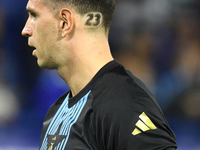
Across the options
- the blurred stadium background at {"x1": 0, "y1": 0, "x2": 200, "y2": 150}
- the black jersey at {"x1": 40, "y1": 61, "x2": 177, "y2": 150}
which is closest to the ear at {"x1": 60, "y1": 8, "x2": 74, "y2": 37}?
the black jersey at {"x1": 40, "y1": 61, "x2": 177, "y2": 150}

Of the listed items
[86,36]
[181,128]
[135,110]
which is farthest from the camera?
[181,128]

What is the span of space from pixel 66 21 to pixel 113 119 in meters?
0.43

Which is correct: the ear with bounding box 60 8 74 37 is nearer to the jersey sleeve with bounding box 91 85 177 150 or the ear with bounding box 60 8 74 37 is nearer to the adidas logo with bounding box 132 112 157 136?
the jersey sleeve with bounding box 91 85 177 150

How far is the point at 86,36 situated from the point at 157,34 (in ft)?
8.11

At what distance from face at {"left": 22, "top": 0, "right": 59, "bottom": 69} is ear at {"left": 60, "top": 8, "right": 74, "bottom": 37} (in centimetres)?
3

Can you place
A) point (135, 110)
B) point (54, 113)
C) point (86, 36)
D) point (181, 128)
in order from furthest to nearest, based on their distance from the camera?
1. point (181, 128)
2. point (54, 113)
3. point (86, 36)
4. point (135, 110)

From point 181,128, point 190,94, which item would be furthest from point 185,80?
point 181,128

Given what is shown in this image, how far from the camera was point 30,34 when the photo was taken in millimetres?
1227

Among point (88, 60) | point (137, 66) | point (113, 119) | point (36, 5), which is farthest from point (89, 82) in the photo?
point (137, 66)

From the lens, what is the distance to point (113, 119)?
0.97 metres

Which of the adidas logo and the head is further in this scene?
the head

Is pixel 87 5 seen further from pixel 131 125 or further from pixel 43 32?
pixel 131 125

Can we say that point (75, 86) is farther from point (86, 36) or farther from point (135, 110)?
point (135, 110)

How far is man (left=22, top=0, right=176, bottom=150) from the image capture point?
961 millimetres
